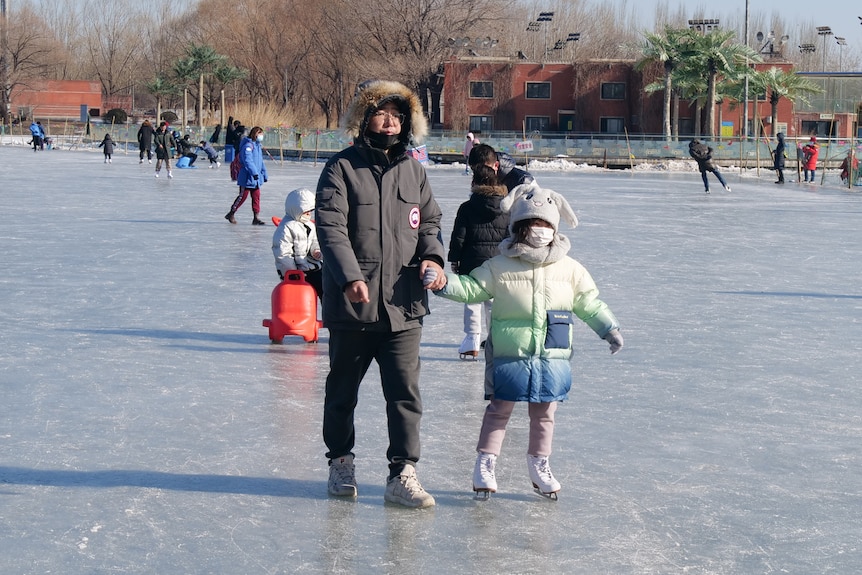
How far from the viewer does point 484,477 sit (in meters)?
4.18

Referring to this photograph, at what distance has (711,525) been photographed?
4.00 metres

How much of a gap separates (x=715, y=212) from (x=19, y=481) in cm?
1643

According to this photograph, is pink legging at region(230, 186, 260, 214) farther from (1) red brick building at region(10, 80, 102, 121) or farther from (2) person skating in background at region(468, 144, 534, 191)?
(1) red brick building at region(10, 80, 102, 121)

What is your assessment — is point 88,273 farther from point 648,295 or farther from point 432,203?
point 432,203

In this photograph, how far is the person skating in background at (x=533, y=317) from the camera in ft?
13.4

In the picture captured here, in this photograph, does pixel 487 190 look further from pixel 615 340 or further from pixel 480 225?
pixel 615 340

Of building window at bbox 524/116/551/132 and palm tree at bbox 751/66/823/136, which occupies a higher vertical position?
palm tree at bbox 751/66/823/136

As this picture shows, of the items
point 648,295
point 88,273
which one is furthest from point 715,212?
point 88,273

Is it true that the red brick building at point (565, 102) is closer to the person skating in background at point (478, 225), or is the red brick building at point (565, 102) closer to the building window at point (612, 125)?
the building window at point (612, 125)

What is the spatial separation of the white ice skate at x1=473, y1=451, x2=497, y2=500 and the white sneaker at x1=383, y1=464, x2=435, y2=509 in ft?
0.58

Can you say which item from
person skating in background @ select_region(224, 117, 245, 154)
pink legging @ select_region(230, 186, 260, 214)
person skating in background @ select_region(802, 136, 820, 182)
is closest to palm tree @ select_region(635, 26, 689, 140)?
person skating in background @ select_region(802, 136, 820, 182)

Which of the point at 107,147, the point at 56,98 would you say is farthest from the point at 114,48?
the point at 107,147

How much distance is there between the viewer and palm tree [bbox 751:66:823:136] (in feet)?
172

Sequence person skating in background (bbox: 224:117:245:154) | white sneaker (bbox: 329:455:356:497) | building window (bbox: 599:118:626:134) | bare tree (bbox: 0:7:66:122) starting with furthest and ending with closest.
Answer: bare tree (bbox: 0:7:66:122), building window (bbox: 599:118:626:134), person skating in background (bbox: 224:117:245:154), white sneaker (bbox: 329:455:356:497)
